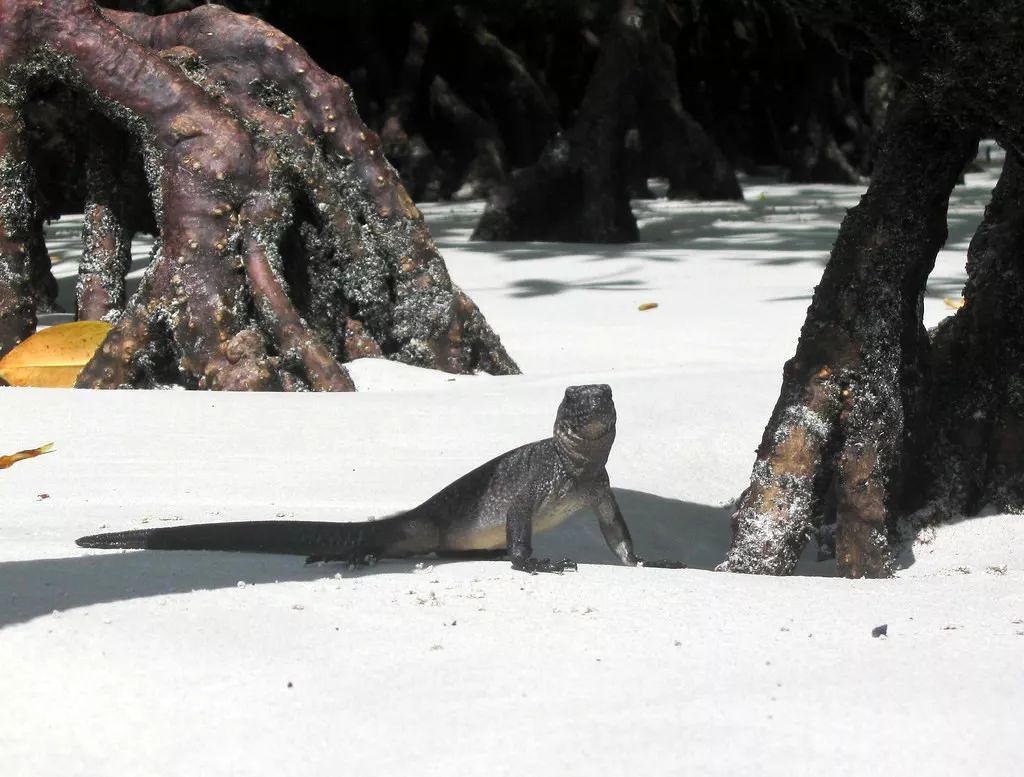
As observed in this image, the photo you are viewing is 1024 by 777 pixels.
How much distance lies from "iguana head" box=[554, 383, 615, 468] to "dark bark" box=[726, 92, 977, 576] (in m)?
0.54

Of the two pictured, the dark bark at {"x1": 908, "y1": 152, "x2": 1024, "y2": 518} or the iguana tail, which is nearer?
the iguana tail

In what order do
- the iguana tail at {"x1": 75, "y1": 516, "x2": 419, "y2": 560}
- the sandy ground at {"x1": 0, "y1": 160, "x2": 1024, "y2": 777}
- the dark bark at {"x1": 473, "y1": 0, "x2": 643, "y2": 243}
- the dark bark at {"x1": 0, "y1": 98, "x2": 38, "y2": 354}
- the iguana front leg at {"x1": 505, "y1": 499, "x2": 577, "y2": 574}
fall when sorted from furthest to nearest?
the dark bark at {"x1": 473, "y1": 0, "x2": 643, "y2": 243} < the dark bark at {"x1": 0, "y1": 98, "x2": 38, "y2": 354} < the iguana tail at {"x1": 75, "y1": 516, "x2": 419, "y2": 560} < the iguana front leg at {"x1": 505, "y1": 499, "x2": 577, "y2": 574} < the sandy ground at {"x1": 0, "y1": 160, "x2": 1024, "y2": 777}

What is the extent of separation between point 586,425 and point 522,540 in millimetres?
416

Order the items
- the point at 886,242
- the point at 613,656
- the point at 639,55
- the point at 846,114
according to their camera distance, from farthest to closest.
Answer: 1. the point at 846,114
2. the point at 639,55
3. the point at 886,242
4. the point at 613,656

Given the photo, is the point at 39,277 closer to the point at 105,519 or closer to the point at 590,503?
the point at 105,519

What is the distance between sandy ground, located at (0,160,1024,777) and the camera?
316 cm

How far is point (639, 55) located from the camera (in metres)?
16.9

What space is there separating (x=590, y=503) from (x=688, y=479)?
141 cm

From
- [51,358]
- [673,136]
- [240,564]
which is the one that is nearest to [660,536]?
[240,564]

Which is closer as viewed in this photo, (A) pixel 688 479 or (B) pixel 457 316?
(A) pixel 688 479

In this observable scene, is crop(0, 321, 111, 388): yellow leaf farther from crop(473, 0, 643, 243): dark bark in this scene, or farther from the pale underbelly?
crop(473, 0, 643, 243): dark bark

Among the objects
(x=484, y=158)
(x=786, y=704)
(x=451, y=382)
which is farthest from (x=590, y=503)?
(x=484, y=158)

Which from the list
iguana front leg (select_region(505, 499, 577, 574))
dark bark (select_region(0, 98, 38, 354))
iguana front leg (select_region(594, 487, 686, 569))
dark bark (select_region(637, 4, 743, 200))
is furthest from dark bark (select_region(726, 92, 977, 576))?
dark bark (select_region(637, 4, 743, 200))

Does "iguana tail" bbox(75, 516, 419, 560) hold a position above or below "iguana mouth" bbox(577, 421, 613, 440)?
below
